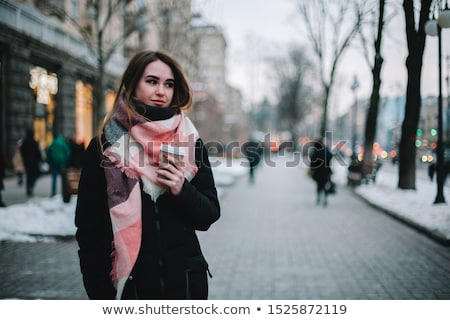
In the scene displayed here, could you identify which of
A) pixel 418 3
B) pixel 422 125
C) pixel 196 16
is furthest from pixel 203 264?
pixel 196 16

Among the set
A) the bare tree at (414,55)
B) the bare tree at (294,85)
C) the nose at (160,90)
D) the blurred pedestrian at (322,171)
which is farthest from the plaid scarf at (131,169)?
the bare tree at (294,85)

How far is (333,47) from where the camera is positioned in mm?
22438

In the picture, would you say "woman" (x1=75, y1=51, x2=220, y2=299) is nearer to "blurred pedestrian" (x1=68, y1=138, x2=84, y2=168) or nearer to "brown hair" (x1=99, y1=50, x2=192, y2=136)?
"brown hair" (x1=99, y1=50, x2=192, y2=136)

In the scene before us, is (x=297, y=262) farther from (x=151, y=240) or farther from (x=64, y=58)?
(x=64, y=58)

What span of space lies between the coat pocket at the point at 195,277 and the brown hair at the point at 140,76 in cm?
68

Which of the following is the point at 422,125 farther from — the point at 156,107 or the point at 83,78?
the point at 83,78

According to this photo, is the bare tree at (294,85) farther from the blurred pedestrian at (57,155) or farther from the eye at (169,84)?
the eye at (169,84)

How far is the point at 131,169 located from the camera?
2.05m

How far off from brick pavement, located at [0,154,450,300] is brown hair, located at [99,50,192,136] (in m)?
1.64

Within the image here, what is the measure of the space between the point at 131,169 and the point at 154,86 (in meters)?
0.38

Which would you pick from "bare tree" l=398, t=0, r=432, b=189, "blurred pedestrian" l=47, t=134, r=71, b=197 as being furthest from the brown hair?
"blurred pedestrian" l=47, t=134, r=71, b=197

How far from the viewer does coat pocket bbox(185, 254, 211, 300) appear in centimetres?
213

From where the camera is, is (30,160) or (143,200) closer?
(143,200)

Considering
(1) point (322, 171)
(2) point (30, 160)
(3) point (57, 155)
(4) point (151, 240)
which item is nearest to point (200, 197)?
(4) point (151, 240)
